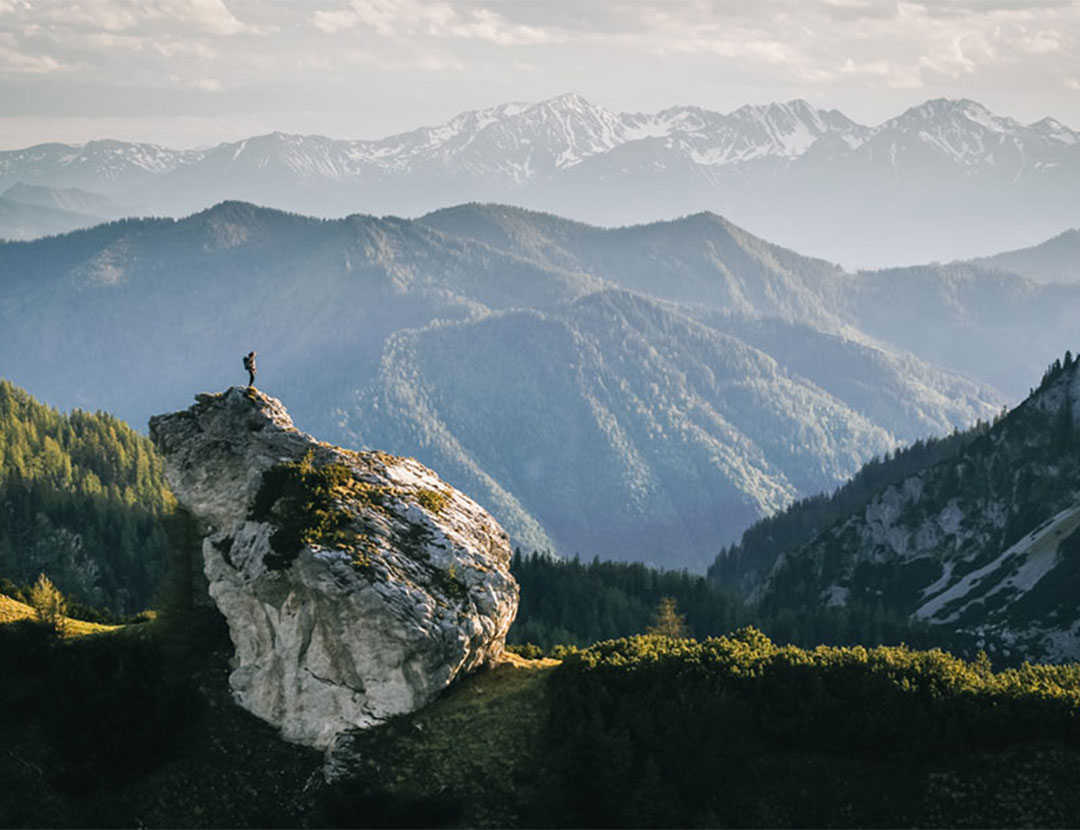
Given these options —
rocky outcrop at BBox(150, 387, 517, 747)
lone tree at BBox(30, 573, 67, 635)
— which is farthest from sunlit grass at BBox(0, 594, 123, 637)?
rocky outcrop at BBox(150, 387, 517, 747)

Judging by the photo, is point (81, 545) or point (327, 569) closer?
point (327, 569)

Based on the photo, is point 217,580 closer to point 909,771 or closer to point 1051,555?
point 909,771

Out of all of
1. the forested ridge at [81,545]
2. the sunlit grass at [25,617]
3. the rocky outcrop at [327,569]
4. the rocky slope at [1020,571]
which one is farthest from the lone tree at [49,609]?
the rocky slope at [1020,571]

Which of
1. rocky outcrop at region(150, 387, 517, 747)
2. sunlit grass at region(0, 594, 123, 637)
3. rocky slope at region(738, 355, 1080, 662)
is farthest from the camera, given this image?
rocky slope at region(738, 355, 1080, 662)

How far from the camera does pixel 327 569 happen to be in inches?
2116

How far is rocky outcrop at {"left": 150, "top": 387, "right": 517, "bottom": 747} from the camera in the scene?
177 feet

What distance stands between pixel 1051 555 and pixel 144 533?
13846 cm

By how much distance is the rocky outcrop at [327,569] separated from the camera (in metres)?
54.0

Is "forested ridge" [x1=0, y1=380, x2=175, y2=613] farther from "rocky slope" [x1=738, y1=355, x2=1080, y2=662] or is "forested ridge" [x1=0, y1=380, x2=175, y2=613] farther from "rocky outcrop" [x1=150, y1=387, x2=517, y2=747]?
"rocky slope" [x1=738, y1=355, x2=1080, y2=662]

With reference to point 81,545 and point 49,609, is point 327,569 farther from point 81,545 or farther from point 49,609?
point 81,545

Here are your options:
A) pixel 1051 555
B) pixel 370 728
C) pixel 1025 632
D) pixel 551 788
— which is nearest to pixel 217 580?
pixel 370 728

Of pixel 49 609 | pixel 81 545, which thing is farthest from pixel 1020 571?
pixel 81 545

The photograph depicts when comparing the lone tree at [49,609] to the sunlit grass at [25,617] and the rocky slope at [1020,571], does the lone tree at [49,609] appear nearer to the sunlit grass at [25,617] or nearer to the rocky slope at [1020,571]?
the sunlit grass at [25,617]

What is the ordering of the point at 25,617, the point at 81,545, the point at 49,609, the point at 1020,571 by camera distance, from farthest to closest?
the point at 81,545 → the point at 1020,571 → the point at 25,617 → the point at 49,609
